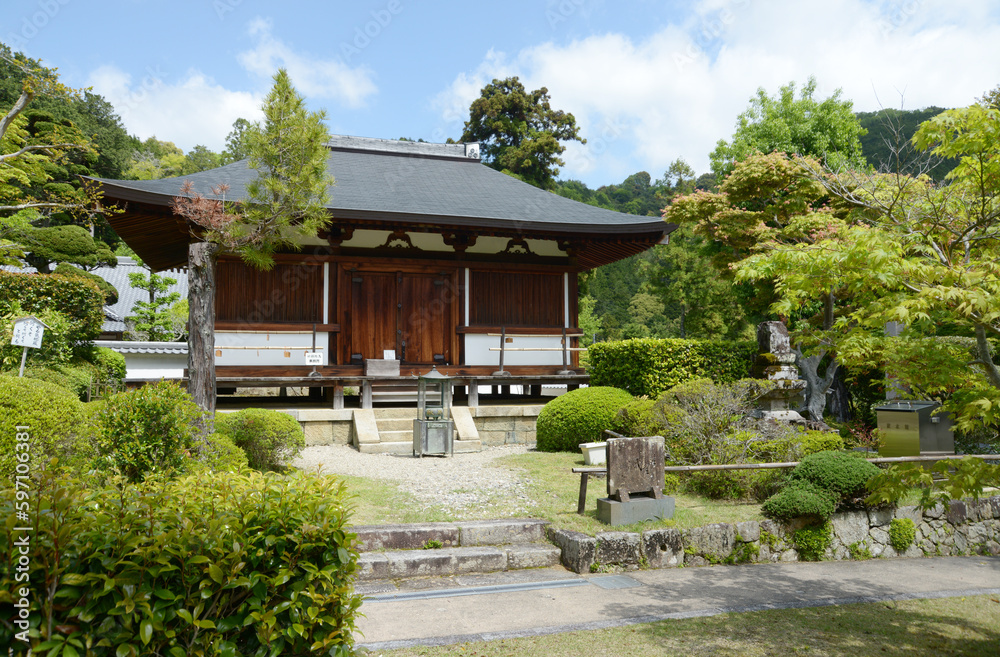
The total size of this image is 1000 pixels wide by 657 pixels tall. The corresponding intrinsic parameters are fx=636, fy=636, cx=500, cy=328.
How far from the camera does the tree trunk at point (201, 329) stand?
793cm

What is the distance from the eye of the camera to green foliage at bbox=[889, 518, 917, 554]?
7523 millimetres

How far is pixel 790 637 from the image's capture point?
4.61m

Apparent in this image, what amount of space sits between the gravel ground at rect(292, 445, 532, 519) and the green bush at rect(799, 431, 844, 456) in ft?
13.4

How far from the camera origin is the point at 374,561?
18.7ft

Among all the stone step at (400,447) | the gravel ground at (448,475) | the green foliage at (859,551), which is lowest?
the green foliage at (859,551)

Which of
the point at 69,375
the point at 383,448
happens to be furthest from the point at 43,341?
the point at 383,448

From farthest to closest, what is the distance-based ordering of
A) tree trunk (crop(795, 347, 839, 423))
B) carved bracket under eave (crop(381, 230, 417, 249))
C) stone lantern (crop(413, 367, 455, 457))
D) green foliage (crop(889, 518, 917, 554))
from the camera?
carved bracket under eave (crop(381, 230, 417, 249)), tree trunk (crop(795, 347, 839, 423)), stone lantern (crop(413, 367, 455, 457)), green foliage (crop(889, 518, 917, 554))

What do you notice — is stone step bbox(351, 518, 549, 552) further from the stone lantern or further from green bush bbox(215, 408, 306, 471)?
the stone lantern

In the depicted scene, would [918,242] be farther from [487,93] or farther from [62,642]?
[487,93]

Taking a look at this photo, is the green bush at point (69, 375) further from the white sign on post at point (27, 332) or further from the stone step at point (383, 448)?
the stone step at point (383, 448)

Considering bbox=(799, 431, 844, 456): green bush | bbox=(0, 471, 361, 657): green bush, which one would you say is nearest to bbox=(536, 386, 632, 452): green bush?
bbox=(799, 431, 844, 456): green bush

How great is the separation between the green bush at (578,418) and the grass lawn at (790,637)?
6.04 meters

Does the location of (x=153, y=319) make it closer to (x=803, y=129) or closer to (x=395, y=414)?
(x=395, y=414)

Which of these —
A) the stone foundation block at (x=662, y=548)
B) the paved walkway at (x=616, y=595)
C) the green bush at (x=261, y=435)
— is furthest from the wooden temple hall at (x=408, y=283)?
the paved walkway at (x=616, y=595)
